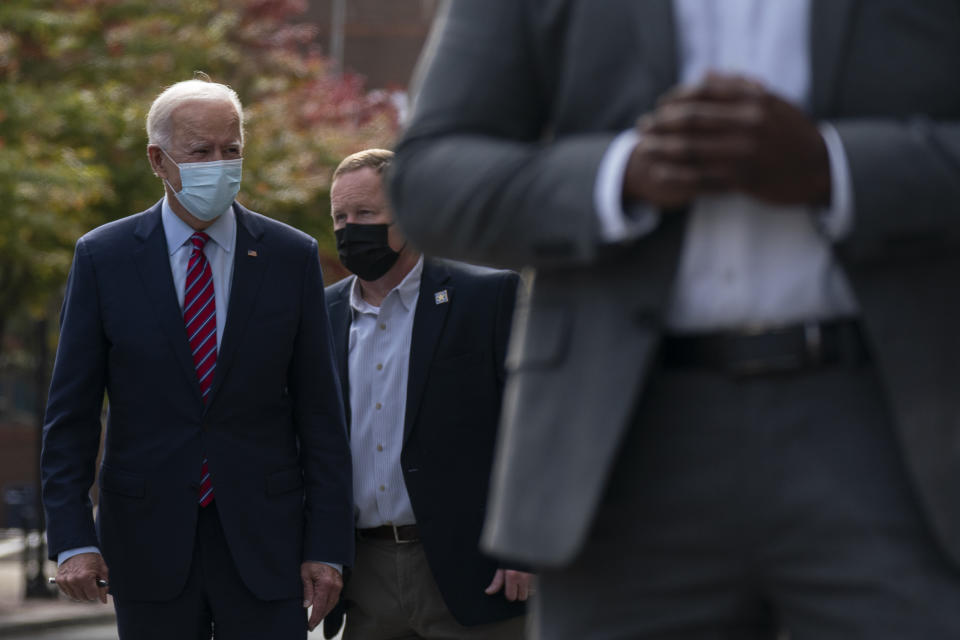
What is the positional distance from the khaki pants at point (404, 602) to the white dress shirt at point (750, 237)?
320 cm

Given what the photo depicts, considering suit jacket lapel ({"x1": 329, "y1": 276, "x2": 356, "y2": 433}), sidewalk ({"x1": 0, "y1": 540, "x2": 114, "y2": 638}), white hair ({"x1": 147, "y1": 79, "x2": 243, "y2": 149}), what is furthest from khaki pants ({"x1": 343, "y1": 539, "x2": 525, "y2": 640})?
sidewalk ({"x1": 0, "y1": 540, "x2": 114, "y2": 638})

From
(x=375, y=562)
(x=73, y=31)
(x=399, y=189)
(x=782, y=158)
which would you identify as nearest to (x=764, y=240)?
(x=782, y=158)

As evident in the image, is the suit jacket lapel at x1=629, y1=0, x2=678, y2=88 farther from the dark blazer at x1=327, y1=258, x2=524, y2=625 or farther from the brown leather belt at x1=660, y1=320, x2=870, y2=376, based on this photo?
the dark blazer at x1=327, y1=258, x2=524, y2=625

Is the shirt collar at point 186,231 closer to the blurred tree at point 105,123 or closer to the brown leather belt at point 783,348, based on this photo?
the brown leather belt at point 783,348

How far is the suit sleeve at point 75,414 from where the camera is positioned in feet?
15.7

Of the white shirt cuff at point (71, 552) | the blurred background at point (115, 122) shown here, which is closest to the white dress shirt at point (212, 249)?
the white shirt cuff at point (71, 552)

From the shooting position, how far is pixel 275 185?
19141 mm

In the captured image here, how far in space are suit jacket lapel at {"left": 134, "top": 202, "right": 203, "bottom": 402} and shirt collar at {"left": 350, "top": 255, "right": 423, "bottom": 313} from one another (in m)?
0.80

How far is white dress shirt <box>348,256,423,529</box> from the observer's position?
5.29 metres

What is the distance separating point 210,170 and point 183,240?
0.22 m

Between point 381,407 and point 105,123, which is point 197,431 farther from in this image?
point 105,123

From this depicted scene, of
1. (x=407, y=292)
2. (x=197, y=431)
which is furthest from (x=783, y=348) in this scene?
(x=407, y=292)

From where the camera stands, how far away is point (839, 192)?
6.86ft

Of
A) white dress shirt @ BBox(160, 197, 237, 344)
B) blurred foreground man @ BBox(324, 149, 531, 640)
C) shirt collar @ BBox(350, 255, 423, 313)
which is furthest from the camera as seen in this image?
shirt collar @ BBox(350, 255, 423, 313)
